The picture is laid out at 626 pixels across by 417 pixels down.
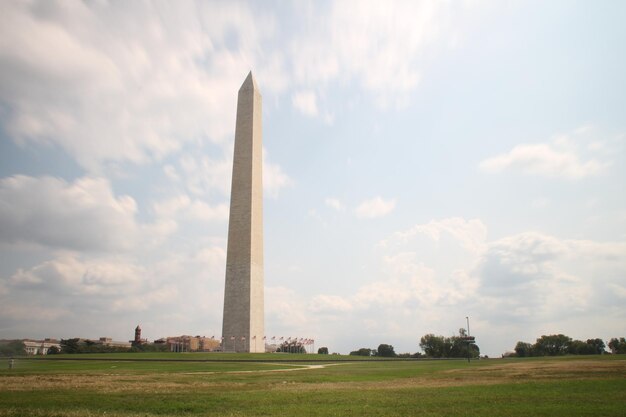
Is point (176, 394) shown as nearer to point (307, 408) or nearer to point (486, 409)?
point (307, 408)

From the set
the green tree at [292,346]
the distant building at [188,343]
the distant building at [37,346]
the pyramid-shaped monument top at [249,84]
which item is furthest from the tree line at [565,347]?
the distant building at [37,346]

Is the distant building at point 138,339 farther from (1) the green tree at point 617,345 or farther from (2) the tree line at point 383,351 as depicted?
(1) the green tree at point 617,345

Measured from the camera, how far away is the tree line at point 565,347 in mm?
67062

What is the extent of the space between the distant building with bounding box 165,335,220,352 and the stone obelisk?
21063mm

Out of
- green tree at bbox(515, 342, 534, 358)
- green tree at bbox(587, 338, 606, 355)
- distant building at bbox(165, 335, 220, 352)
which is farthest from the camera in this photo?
distant building at bbox(165, 335, 220, 352)

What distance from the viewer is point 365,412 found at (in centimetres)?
1125

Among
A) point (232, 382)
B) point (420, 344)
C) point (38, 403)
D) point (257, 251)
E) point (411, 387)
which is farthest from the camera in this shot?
point (420, 344)

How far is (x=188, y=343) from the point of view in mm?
79125

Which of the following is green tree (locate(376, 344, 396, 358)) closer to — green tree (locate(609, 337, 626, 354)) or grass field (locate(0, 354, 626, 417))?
green tree (locate(609, 337, 626, 354))

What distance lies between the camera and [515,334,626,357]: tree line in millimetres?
67062

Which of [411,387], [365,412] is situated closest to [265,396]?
[365,412]

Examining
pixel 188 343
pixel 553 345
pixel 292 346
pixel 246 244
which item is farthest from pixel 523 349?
pixel 188 343

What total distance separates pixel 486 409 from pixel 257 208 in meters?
50.5

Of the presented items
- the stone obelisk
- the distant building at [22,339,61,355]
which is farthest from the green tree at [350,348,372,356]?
the distant building at [22,339,61,355]
